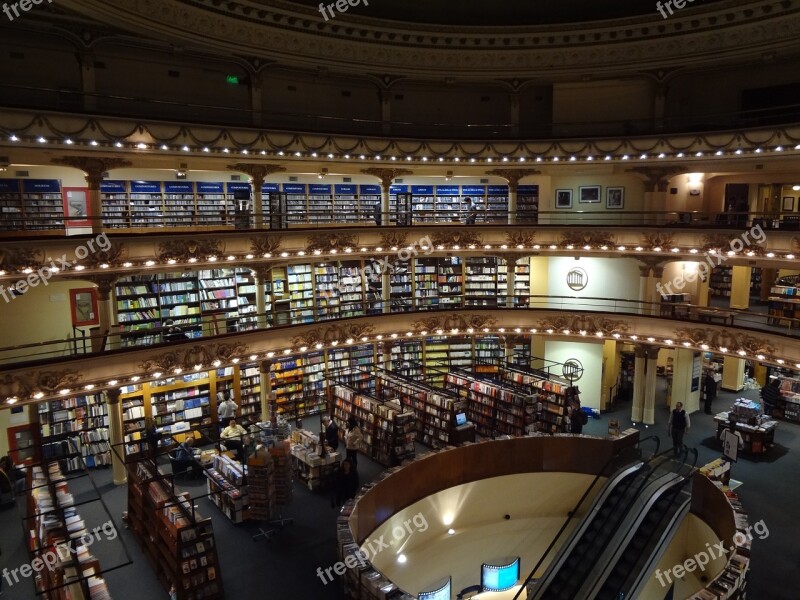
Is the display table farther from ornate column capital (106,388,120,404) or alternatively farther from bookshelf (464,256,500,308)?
ornate column capital (106,388,120,404)

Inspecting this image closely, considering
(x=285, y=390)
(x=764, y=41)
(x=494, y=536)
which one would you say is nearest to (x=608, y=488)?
(x=494, y=536)

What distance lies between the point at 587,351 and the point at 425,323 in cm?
516

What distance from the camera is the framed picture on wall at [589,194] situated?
18672mm

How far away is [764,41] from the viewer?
50.6ft

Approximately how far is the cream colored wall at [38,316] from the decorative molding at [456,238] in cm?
953

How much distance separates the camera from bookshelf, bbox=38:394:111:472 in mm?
13305

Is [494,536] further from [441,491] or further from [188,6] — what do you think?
[188,6]

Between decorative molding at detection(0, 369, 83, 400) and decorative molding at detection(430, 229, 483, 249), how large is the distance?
32.4 feet

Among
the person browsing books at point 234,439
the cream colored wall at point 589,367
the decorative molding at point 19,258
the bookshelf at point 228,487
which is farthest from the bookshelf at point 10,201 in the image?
the cream colored wall at point 589,367

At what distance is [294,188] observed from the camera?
18.2m

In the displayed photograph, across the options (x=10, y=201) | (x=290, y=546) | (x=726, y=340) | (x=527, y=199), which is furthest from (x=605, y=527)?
(x=10, y=201)

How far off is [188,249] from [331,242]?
391 centimetres

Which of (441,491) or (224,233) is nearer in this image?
(441,491)

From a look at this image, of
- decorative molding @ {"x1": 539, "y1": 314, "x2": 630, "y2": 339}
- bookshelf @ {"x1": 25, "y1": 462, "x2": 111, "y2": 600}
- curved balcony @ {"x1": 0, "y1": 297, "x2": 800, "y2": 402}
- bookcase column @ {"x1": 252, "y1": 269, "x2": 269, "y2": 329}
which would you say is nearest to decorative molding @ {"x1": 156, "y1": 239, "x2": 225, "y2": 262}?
bookcase column @ {"x1": 252, "y1": 269, "x2": 269, "y2": 329}
